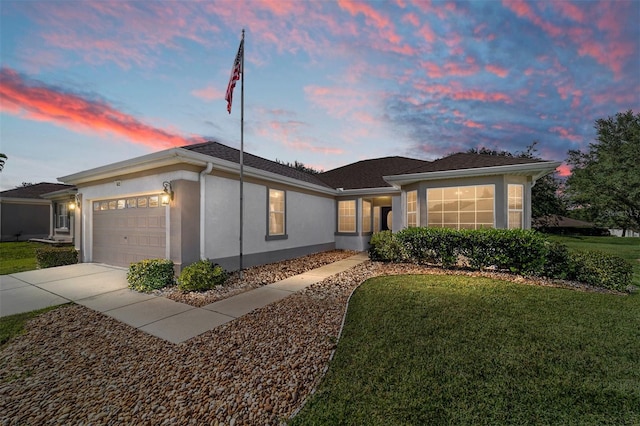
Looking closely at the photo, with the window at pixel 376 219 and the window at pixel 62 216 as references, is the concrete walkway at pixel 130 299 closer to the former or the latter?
the window at pixel 376 219

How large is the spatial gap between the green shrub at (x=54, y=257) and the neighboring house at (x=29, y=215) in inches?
317

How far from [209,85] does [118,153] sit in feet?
21.5

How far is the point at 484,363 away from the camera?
2.91 m

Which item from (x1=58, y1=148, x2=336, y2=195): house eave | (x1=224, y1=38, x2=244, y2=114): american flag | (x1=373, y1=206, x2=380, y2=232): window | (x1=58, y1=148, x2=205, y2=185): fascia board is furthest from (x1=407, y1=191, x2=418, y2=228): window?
(x1=58, y1=148, x2=205, y2=185): fascia board

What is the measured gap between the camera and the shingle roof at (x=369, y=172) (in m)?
13.4

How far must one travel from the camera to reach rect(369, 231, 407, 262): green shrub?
335 inches

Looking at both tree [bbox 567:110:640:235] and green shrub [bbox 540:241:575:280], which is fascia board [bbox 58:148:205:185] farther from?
tree [bbox 567:110:640:235]

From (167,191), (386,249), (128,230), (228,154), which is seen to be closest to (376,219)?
(386,249)

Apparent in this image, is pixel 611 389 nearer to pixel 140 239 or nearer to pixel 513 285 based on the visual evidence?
pixel 513 285

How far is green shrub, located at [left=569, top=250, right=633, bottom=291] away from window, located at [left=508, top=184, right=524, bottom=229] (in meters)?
2.09

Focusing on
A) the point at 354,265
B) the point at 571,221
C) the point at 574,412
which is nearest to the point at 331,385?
the point at 574,412

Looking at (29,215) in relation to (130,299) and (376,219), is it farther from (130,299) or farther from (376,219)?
(376,219)

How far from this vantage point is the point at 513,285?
5.62 meters

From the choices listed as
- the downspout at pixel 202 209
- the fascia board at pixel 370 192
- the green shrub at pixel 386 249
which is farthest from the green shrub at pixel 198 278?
the fascia board at pixel 370 192
